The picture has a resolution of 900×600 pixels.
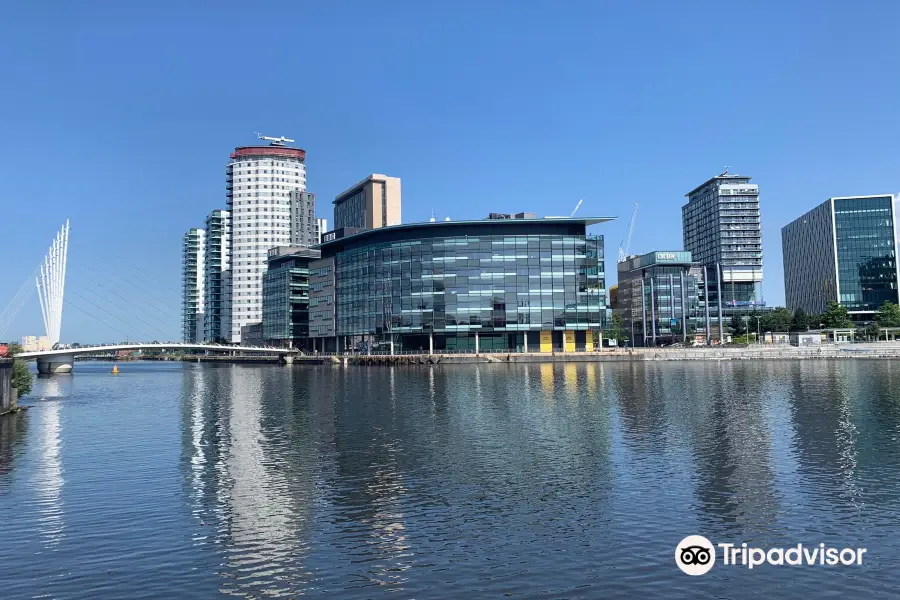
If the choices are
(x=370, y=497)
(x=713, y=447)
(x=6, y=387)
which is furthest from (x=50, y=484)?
(x=6, y=387)

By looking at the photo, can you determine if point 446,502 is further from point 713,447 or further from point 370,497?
point 713,447

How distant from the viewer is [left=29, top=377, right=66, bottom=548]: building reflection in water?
30375 mm

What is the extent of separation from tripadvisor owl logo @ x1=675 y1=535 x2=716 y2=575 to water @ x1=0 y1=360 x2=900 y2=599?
498mm

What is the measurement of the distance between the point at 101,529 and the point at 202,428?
34.4 m

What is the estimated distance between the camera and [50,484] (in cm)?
3975

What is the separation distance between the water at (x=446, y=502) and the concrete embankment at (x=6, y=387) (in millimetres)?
5924

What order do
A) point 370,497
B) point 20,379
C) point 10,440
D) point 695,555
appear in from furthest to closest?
1. point 20,379
2. point 10,440
3. point 370,497
4. point 695,555

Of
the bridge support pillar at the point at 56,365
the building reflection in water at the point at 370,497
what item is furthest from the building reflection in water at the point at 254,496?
→ the bridge support pillar at the point at 56,365

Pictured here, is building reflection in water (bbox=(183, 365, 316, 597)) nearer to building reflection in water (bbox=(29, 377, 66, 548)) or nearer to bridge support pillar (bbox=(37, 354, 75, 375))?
building reflection in water (bbox=(29, 377, 66, 548))

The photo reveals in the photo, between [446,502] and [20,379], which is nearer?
[446,502]

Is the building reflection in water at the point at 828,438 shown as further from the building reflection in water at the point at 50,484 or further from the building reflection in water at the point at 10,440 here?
the building reflection in water at the point at 10,440

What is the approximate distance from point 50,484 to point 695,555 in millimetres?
33724

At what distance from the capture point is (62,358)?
180 meters

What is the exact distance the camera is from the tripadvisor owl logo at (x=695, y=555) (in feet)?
81.5
